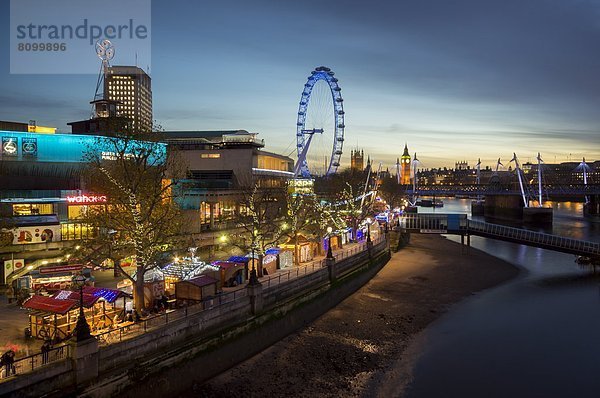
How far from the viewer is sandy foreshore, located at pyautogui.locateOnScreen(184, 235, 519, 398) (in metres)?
23.5

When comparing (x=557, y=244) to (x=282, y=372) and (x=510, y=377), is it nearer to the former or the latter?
(x=510, y=377)

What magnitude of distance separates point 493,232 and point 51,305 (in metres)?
55.4

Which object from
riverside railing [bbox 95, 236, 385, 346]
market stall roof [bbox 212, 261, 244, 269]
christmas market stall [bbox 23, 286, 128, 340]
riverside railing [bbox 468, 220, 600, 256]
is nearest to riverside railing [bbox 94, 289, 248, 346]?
riverside railing [bbox 95, 236, 385, 346]

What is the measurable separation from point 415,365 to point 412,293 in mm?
15646

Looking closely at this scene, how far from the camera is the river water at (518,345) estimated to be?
24.2 m

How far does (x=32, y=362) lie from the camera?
17062mm

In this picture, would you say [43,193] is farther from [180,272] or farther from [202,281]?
[202,281]

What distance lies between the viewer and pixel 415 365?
87.6 feet

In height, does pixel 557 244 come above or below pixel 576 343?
above

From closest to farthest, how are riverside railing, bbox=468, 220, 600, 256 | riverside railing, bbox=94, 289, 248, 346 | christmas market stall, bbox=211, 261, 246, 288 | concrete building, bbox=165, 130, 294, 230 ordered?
riverside railing, bbox=94, 289, 248, 346 < christmas market stall, bbox=211, 261, 246, 288 < riverside railing, bbox=468, 220, 600, 256 < concrete building, bbox=165, 130, 294, 230

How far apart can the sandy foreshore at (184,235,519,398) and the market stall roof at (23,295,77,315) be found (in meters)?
6.77

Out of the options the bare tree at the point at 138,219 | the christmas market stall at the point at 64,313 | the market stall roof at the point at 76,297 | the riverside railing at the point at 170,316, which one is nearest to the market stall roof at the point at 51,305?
the christmas market stall at the point at 64,313

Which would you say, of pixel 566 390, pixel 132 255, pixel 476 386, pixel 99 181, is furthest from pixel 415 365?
pixel 99 181

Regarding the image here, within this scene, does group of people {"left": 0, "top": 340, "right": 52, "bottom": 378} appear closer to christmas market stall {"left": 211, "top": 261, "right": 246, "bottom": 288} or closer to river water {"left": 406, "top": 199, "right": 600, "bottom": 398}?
christmas market stall {"left": 211, "top": 261, "right": 246, "bottom": 288}
